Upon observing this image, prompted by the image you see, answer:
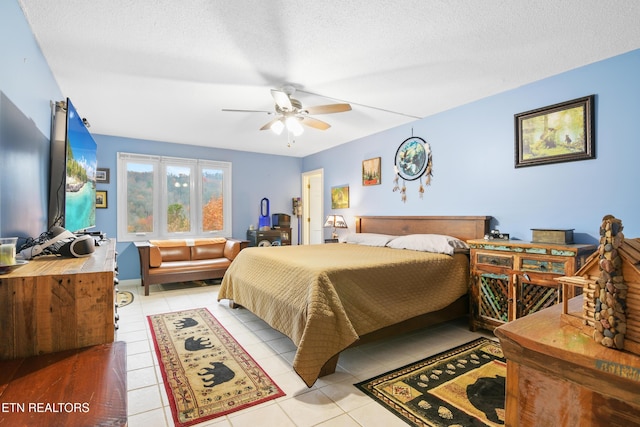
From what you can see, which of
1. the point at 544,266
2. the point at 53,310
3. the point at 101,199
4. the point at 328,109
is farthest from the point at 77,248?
the point at 101,199

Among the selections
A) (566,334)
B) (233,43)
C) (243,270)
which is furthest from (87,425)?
(243,270)

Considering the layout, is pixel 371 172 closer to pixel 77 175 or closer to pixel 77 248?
pixel 77 175

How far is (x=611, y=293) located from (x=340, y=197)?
16.8 feet

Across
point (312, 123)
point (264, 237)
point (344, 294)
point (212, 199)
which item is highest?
point (312, 123)

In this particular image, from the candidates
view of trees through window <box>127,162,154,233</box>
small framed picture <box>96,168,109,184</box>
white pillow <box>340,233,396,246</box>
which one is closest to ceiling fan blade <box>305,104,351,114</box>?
white pillow <box>340,233,396,246</box>

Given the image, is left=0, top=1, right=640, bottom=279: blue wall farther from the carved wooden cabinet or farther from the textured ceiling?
the carved wooden cabinet

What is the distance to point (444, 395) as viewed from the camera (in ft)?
6.56

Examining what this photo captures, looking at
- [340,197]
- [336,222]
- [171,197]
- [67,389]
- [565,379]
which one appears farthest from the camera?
[340,197]

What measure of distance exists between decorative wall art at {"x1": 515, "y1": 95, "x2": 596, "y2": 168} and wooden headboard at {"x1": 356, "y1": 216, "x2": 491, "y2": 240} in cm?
76

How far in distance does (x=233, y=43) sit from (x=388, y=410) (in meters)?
2.71

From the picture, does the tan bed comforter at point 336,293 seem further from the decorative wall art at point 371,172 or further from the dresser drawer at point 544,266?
the decorative wall art at point 371,172

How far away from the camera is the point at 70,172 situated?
7.57ft

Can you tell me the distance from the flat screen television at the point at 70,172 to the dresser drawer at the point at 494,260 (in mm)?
3490

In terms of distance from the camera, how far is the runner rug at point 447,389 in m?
1.80
